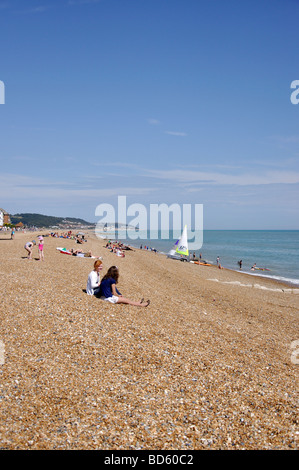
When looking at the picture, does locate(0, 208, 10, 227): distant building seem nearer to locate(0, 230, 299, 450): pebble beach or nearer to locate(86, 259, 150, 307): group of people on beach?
locate(86, 259, 150, 307): group of people on beach

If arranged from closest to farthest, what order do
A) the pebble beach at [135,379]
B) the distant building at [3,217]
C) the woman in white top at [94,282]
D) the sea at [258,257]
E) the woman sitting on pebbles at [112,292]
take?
the pebble beach at [135,379] → the woman sitting on pebbles at [112,292] → the woman in white top at [94,282] → the sea at [258,257] → the distant building at [3,217]

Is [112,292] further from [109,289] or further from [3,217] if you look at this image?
[3,217]

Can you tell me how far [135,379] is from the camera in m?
5.75

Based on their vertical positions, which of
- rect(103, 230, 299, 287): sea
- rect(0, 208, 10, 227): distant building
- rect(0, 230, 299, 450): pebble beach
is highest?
rect(0, 208, 10, 227): distant building

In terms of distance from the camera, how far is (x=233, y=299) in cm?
1546

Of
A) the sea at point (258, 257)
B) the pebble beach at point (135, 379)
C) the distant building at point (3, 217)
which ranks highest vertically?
the distant building at point (3, 217)

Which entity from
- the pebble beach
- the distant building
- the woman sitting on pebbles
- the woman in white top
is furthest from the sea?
the distant building

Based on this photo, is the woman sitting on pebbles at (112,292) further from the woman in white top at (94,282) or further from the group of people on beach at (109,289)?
the woman in white top at (94,282)

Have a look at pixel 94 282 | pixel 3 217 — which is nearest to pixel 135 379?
pixel 94 282

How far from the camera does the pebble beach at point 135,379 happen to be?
4.39m

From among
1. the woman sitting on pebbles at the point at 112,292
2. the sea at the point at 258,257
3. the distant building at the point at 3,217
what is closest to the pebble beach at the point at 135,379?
the woman sitting on pebbles at the point at 112,292

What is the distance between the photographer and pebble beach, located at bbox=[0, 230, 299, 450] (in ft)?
14.4
